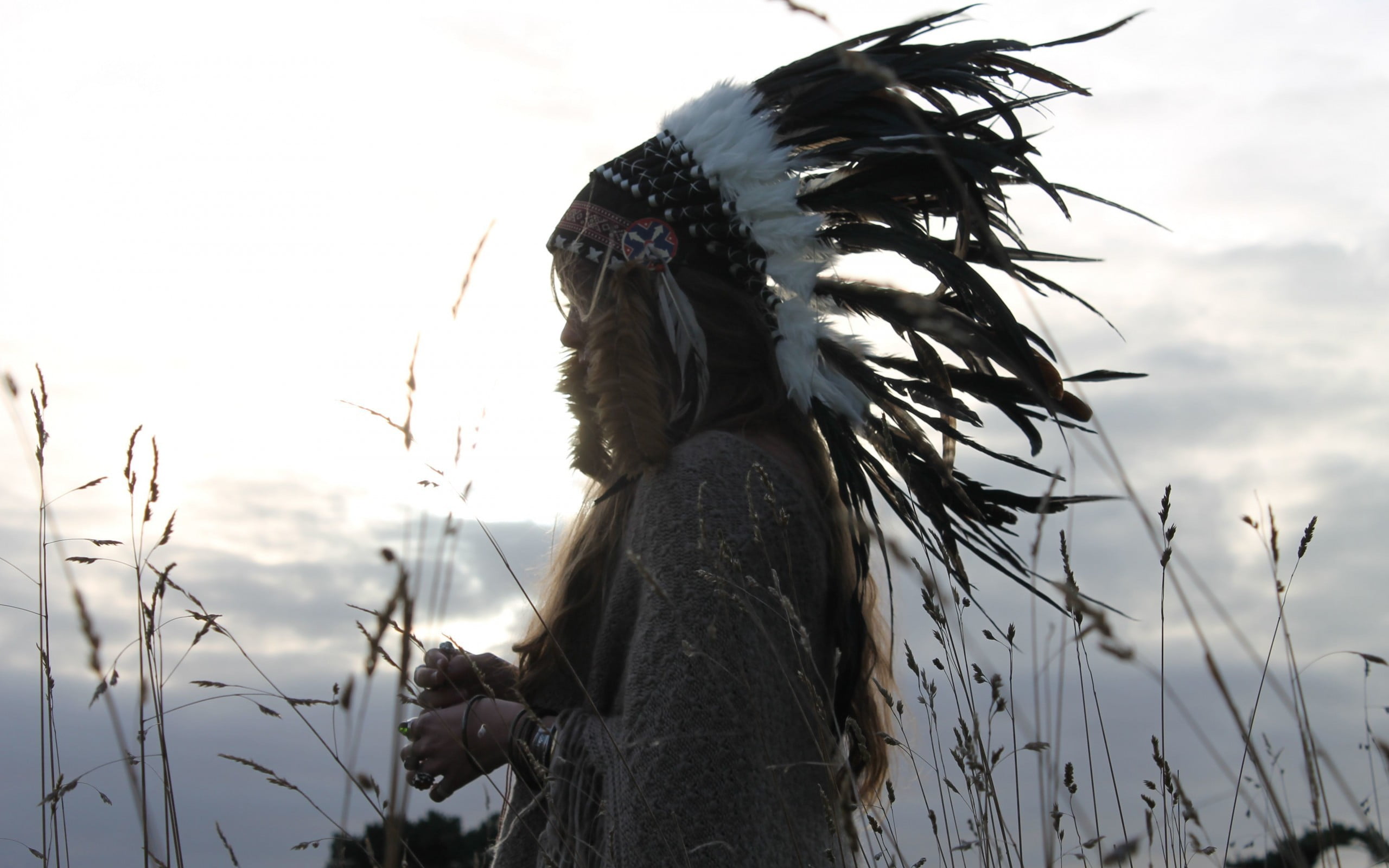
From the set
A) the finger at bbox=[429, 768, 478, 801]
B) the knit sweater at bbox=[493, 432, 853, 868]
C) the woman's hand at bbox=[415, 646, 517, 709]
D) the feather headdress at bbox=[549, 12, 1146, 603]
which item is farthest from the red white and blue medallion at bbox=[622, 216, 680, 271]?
the finger at bbox=[429, 768, 478, 801]

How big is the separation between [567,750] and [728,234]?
1160 mm

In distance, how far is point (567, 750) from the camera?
1.70m

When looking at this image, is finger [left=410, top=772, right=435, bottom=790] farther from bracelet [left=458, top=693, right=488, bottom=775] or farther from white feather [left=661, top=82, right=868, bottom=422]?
white feather [left=661, top=82, right=868, bottom=422]

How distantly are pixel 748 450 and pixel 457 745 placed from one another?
0.81 metres

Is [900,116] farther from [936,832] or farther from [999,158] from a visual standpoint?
[936,832]

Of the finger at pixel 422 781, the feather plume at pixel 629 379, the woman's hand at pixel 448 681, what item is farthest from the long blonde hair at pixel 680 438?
the finger at pixel 422 781

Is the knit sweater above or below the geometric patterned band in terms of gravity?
below

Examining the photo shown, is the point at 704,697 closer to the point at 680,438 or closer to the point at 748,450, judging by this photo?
the point at 748,450

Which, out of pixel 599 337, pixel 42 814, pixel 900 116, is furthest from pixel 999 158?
pixel 42 814

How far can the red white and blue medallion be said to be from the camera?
7.12 feet

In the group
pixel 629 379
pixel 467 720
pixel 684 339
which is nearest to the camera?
pixel 467 720

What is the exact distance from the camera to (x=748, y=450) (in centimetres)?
187

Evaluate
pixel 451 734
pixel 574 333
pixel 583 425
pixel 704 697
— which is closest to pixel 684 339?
pixel 574 333

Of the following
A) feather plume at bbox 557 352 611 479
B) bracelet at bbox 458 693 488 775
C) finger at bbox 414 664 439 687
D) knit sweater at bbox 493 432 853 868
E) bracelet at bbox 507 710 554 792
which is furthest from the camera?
feather plume at bbox 557 352 611 479
